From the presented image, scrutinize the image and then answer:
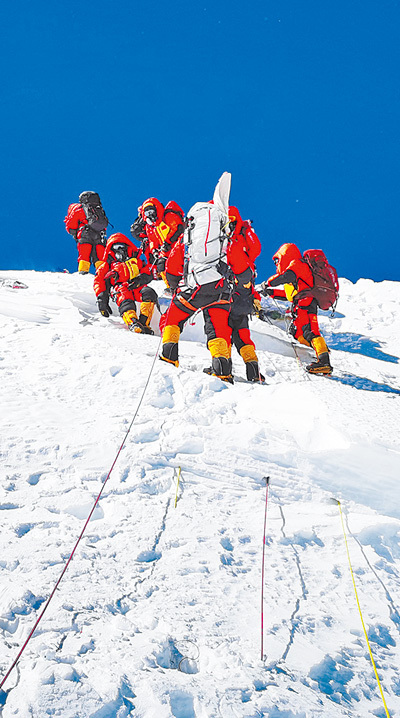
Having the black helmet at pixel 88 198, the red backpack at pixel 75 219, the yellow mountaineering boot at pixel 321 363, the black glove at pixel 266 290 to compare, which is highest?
the black helmet at pixel 88 198

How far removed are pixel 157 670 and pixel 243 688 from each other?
26cm

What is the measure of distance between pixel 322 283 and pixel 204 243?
298 cm

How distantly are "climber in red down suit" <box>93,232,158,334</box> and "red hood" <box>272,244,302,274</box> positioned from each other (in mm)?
2172

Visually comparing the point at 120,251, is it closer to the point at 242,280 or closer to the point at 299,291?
the point at 242,280

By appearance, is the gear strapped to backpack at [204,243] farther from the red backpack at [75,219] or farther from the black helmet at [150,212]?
the red backpack at [75,219]

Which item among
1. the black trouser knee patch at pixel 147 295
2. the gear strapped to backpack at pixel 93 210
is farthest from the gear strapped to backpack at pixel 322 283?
the gear strapped to backpack at pixel 93 210

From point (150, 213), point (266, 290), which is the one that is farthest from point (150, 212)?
point (266, 290)

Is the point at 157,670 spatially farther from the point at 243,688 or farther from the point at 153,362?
the point at 153,362

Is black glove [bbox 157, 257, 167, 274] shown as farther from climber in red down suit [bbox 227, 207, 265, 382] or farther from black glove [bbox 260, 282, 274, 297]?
black glove [bbox 260, 282, 274, 297]

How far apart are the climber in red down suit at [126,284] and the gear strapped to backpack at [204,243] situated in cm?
244

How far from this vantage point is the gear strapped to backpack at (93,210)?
9.07 m

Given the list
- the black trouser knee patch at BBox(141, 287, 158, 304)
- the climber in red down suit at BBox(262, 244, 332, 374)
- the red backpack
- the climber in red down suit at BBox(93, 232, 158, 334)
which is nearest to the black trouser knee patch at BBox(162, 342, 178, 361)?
the climber in red down suit at BBox(93, 232, 158, 334)

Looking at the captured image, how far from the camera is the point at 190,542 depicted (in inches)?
84.1

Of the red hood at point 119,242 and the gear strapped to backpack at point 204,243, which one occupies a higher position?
the red hood at point 119,242
